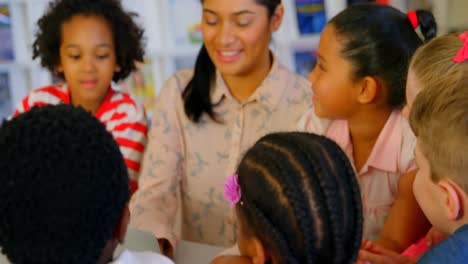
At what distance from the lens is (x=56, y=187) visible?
66 cm

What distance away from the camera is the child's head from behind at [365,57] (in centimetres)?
121

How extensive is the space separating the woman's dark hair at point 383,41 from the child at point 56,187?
68 centimetres

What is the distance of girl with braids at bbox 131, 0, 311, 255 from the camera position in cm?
149

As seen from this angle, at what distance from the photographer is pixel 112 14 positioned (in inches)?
73.7

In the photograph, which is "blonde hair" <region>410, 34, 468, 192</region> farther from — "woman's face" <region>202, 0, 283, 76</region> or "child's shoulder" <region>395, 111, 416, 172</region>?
"woman's face" <region>202, 0, 283, 76</region>

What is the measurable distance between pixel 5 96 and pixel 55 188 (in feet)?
10.4

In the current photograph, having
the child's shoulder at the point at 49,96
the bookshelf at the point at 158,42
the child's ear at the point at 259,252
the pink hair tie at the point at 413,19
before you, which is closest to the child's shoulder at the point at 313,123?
the pink hair tie at the point at 413,19

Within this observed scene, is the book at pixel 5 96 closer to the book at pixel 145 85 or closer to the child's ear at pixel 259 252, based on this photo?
the book at pixel 145 85

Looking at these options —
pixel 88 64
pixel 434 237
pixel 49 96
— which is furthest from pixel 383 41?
pixel 49 96

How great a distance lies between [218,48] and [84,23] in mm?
535

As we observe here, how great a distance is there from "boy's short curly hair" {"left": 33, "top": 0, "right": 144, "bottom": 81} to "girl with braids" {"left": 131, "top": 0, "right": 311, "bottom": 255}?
1.23 ft

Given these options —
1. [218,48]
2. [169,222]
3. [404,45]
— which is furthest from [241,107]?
[404,45]

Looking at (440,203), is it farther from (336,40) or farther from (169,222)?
(169,222)

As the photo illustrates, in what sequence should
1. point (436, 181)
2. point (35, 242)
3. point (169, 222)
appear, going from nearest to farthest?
point (35, 242) → point (436, 181) → point (169, 222)
